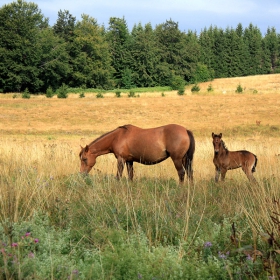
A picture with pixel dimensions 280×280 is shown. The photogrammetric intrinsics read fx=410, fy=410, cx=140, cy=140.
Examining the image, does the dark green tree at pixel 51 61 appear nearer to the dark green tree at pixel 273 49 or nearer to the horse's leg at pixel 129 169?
the dark green tree at pixel 273 49

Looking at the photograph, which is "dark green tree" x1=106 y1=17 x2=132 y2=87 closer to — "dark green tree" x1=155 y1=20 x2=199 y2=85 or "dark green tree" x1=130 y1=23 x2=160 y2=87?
"dark green tree" x1=130 y1=23 x2=160 y2=87

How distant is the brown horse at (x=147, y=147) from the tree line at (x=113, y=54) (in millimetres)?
62095

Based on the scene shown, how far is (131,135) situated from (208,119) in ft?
73.7

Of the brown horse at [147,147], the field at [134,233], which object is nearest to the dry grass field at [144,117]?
the brown horse at [147,147]

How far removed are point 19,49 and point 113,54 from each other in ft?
81.8

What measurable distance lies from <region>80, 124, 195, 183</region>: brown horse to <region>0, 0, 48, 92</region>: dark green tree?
203 feet

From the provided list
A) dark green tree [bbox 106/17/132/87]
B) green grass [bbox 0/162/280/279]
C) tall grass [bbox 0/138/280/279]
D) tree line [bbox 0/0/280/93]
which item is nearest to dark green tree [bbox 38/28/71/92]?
tree line [bbox 0/0/280/93]

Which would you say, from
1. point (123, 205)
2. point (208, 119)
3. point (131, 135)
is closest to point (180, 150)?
point (131, 135)

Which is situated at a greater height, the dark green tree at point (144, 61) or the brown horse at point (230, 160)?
the dark green tree at point (144, 61)

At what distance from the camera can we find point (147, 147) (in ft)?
29.8

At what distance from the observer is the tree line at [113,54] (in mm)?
70375

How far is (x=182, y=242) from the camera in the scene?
4133 millimetres

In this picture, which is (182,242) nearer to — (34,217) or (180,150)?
(34,217)

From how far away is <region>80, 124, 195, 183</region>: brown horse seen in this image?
9.02 m
